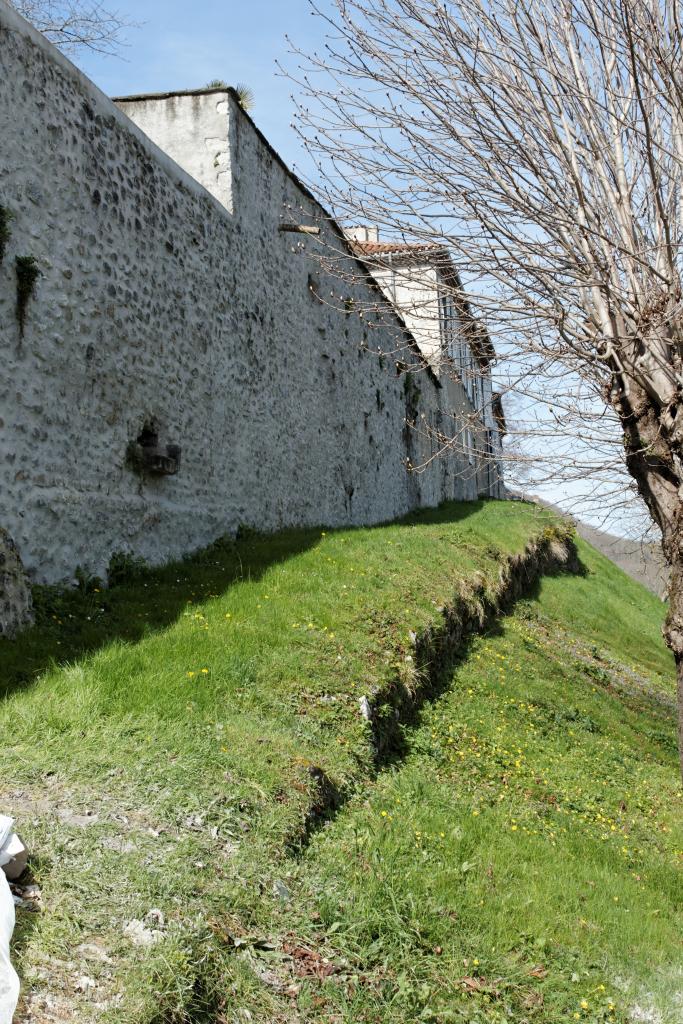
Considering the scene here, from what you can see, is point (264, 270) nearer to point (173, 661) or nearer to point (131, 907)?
point (173, 661)

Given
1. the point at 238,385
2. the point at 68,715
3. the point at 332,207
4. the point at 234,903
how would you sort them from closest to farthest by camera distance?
the point at 234,903, the point at 68,715, the point at 332,207, the point at 238,385

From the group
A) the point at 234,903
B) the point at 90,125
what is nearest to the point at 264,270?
the point at 90,125

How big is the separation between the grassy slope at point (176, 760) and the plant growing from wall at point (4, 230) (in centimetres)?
248

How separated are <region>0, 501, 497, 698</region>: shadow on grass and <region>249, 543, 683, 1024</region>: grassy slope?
1934 millimetres

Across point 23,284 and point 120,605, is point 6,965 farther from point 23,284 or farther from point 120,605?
point 23,284

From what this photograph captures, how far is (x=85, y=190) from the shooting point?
6914mm

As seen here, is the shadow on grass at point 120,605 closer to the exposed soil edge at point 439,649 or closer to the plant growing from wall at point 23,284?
the exposed soil edge at point 439,649

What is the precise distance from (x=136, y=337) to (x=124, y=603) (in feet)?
8.46

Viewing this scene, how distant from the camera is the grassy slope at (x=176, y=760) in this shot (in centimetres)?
301

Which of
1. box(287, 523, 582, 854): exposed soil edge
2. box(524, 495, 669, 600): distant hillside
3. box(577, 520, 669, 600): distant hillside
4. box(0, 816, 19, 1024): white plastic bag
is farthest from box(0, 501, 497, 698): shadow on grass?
box(577, 520, 669, 600): distant hillside

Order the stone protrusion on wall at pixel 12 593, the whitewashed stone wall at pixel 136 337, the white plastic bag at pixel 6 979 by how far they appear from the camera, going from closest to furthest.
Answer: the white plastic bag at pixel 6 979 < the stone protrusion on wall at pixel 12 593 < the whitewashed stone wall at pixel 136 337

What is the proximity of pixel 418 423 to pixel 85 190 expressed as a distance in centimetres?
1426

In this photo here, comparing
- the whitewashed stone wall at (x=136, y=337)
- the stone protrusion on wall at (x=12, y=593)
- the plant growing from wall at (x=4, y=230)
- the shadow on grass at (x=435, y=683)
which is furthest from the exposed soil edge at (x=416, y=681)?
the plant growing from wall at (x=4, y=230)

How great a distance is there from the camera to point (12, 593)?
539 cm
